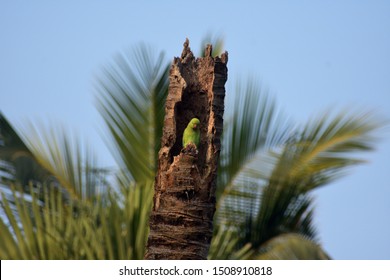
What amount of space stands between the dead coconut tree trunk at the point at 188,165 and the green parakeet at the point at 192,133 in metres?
0.08

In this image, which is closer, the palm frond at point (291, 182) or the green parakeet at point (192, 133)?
the green parakeet at point (192, 133)

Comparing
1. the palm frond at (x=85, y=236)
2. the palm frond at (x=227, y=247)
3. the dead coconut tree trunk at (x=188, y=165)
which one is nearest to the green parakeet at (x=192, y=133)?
the dead coconut tree trunk at (x=188, y=165)

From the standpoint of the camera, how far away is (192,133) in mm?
8969

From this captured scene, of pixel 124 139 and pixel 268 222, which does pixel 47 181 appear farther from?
pixel 268 222

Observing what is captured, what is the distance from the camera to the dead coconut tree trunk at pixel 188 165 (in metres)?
8.68

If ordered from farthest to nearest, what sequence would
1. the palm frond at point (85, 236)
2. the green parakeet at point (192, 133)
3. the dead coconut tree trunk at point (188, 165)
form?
the palm frond at point (85, 236), the green parakeet at point (192, 133), the dead coconut tree trunk at point (188, 165)

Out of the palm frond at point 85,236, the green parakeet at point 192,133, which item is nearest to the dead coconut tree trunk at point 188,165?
the green parakeet at point 192,133

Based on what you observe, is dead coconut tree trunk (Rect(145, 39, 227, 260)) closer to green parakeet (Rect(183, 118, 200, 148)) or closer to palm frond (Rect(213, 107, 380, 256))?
green parakeet (Rect(183, 118, 200, 148))

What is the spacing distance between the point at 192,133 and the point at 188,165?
34 cm

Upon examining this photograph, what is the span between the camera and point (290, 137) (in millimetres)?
14711

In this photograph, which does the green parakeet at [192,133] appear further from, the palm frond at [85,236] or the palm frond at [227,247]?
the palm frond at [227,247]

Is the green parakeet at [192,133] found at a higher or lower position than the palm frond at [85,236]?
higher

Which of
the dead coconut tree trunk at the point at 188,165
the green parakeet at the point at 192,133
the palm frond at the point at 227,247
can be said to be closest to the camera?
the dead coconut tree trunk at the point at 188,165
